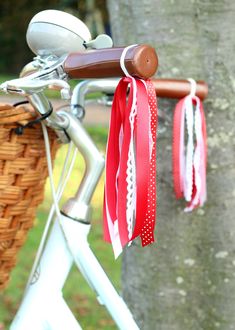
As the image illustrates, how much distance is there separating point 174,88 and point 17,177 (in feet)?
1.42

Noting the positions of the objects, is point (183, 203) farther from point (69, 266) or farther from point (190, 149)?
point (69, 266)

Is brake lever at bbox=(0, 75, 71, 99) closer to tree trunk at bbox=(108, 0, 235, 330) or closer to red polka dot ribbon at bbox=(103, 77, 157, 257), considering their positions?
red polka dot ribbon at bbox=(103, 77, 157, 257)

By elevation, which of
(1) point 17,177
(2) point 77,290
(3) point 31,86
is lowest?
(2) point 77,290

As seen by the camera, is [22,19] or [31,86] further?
[22,19]

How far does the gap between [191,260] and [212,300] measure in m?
0.11

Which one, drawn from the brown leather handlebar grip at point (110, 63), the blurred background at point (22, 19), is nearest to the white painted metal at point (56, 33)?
the brown leather handlebar grip at point (110, 63)

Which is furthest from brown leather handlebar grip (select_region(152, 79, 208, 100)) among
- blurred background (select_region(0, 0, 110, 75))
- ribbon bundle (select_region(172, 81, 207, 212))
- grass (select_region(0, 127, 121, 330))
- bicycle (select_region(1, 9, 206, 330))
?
blurred background (select_region(0, 0, 110, 75))

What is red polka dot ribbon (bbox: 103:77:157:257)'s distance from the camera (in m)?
1.27

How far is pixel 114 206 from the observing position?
4.53ft

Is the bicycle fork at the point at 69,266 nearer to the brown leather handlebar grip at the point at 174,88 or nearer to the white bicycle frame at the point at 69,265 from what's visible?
the white bicycle frame at the point at 69,265

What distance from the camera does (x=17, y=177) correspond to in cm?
149

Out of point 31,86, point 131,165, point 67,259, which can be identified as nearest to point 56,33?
point 31,86

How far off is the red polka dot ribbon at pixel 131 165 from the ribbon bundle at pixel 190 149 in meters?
0.38

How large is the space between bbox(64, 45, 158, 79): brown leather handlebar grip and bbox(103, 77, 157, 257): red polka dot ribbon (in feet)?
0.09
